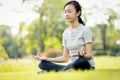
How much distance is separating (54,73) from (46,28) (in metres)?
1.10

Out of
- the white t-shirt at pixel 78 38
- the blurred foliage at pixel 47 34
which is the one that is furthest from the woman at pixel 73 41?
the blurred foliage at pixel 47 34

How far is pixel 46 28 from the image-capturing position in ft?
9.50

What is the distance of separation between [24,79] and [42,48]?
108 cm

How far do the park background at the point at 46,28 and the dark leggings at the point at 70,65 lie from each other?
18 centimetres

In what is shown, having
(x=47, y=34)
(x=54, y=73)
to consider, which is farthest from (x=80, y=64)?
(x=47, y=34)

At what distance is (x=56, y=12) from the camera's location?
8.99 ft

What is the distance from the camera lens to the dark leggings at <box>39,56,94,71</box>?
1768 mm

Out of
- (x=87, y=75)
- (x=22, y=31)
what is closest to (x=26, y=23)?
(x=22, y=31)

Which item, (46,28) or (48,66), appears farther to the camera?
(46,28)

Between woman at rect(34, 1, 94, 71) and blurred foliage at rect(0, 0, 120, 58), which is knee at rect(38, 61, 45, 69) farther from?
blurred foliage at rect(0, 0, 120, 58)

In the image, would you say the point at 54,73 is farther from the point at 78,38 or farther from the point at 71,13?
the point at 71,13

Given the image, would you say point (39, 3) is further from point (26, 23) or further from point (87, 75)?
point (87, 75)

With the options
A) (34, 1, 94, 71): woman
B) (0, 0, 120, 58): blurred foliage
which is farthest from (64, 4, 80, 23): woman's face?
(0, 0, 120, 58): blurred foliage

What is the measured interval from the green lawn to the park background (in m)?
0.02
